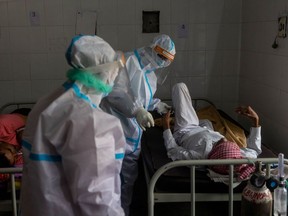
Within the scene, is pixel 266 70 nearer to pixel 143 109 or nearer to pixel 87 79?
pixel 143 109

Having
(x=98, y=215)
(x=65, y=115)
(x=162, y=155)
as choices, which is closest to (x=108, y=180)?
(x=98, y=215)

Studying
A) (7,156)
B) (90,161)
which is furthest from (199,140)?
(90,161)

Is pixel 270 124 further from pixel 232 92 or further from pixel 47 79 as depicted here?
pixel 47 79

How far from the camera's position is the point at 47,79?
4.16 metres

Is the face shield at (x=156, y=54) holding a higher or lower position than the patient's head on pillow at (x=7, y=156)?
higher

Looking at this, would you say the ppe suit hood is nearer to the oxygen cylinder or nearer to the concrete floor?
the oxygen cylinder

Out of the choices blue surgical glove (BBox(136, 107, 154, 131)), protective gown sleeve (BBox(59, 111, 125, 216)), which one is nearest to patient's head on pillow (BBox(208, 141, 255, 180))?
blue surgical glove (BBox(136, 107, 154, 131))

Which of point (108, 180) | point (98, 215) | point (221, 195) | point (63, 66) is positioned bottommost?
point (221, 195)

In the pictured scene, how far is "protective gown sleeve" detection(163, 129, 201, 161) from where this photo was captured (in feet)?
9.07

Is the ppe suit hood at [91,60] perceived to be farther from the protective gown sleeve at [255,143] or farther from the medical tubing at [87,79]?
the protective gown sleeve at [255,143]

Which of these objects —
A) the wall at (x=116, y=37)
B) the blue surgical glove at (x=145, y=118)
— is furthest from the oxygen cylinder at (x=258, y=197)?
the wall at (x=116, y=37)

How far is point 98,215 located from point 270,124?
234cm

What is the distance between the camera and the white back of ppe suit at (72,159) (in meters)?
1.59

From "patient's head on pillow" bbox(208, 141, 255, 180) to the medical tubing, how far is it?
1132mm
